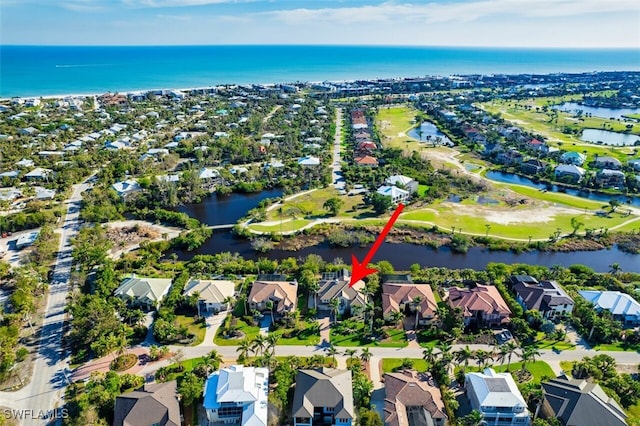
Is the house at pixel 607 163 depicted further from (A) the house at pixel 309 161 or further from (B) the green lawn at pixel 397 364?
(B) the green lawn at pixel 397 364

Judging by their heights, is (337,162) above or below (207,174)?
above

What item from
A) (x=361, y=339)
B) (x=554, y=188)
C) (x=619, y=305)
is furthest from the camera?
(x=554, y=188)

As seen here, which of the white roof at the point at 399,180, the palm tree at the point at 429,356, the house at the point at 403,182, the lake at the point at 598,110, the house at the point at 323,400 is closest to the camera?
the house at the point at 323,400

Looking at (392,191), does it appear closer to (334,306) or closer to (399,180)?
(399,180)

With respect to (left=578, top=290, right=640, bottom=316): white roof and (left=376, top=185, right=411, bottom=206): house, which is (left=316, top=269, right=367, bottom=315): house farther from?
(left=376, top=185, right=411, bottom=206): house

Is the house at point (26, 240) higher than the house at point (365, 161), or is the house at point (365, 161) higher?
the house at point (365, 161)

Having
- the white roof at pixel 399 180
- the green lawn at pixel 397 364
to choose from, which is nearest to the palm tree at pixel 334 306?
the green lawn at pixel 397 364

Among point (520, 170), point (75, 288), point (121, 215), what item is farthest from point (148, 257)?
point (520, 170)

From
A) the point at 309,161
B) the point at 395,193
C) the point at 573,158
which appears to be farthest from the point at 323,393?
the point at 573,158
